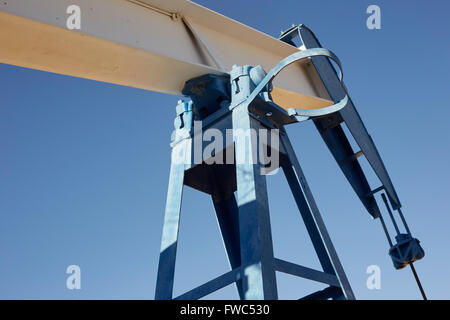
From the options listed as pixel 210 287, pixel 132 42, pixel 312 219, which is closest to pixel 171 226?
pixel 210 287

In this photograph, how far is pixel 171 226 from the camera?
414 cm

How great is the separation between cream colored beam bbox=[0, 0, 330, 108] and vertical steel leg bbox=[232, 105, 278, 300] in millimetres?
812

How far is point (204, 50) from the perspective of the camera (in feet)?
15.8

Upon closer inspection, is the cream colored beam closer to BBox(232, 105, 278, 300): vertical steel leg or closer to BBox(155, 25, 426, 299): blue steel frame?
BBox(155, 25, 426, 299): blue steel frame

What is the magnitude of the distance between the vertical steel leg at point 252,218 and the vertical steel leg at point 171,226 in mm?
638

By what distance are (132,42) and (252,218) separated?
1.78 metres

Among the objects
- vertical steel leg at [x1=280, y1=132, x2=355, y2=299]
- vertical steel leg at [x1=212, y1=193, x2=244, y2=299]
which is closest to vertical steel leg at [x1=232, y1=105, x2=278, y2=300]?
vertical steel leg at [x1=280, y1=132, x2=355, y2=299]

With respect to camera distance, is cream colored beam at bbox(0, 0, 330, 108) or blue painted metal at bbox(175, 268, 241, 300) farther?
cream colored beam at bbox(0, 0, 330, 108)

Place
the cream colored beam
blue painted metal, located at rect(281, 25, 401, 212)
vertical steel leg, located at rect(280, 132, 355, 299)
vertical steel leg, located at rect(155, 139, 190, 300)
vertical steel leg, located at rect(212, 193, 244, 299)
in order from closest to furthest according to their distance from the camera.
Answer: the cream colored beam < vertical steel leg, located at rect(155, 139, 190, 300) < vertical steel leg, located at rect(280, 132, 355, 299) < vertical steel leg, located at rect(212, 193, 244, 299) < blue painted metal, located at rect(281, 25, 401, 212)

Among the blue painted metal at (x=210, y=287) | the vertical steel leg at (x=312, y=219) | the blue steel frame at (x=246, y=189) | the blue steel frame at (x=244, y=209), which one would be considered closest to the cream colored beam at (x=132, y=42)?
the blue steel frame at (x=246, y=189)

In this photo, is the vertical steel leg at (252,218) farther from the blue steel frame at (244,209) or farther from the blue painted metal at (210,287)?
the blue painted metal at (210,287)

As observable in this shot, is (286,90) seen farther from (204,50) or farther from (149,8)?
(149,8)

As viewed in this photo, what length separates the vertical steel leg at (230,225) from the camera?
4.73 meters

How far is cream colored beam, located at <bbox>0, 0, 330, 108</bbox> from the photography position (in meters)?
3.72
